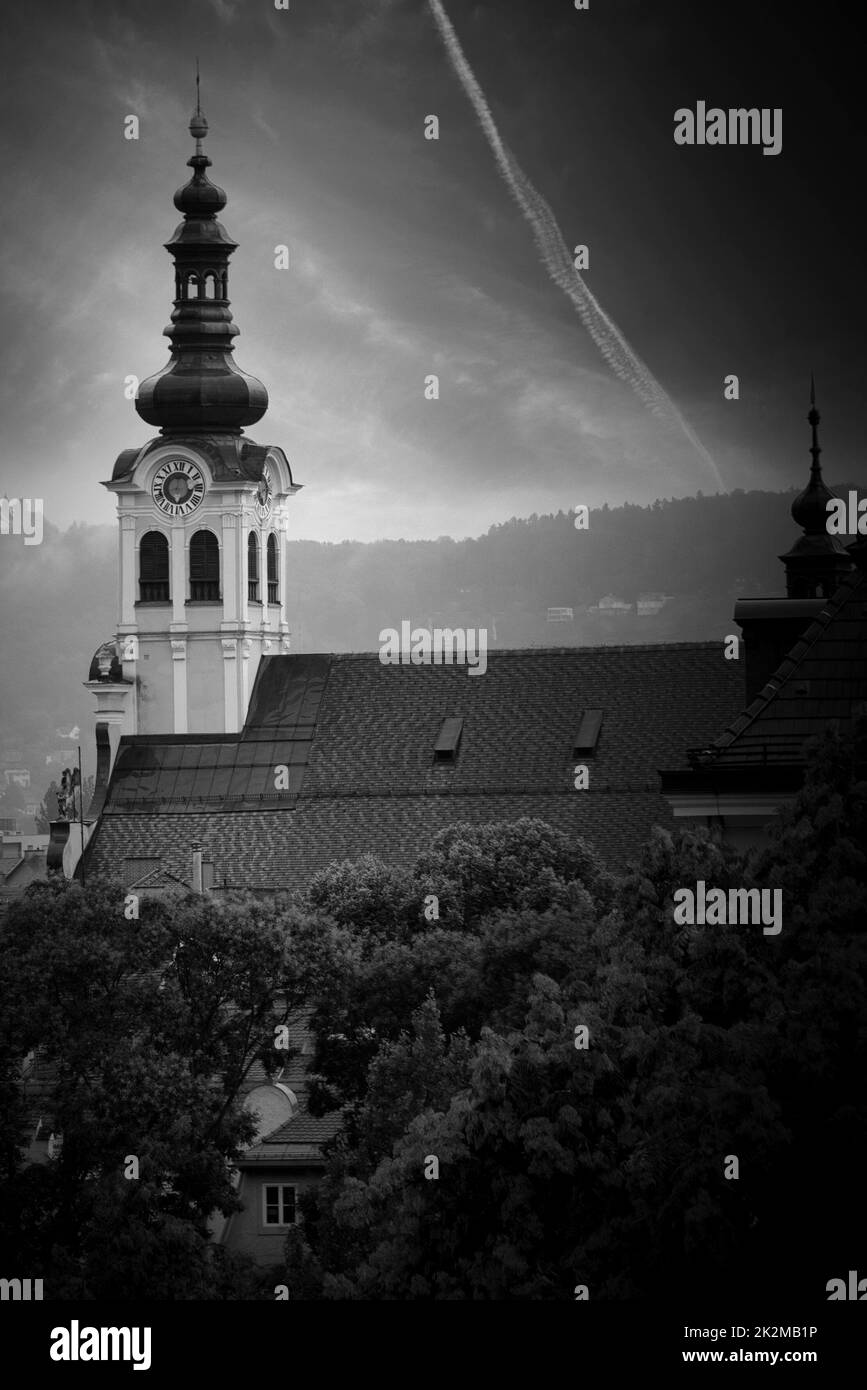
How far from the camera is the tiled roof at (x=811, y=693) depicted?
40.4m

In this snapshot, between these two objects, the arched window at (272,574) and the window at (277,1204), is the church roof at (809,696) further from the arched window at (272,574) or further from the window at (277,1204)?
the arched window at (272,574)

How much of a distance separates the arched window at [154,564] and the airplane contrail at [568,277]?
27.3 meters

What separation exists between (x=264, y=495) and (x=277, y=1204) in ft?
136

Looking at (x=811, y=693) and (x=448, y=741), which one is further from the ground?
(x=448, y=741)

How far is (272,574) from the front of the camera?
316 ft

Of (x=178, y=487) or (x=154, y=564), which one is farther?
(x=154, y=564)

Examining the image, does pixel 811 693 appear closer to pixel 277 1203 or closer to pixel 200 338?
pixel 277 1203

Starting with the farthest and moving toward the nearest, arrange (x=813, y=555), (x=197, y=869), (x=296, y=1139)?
(x=813, y=555) < (x=197, y=869) < (x=296, y=1139)

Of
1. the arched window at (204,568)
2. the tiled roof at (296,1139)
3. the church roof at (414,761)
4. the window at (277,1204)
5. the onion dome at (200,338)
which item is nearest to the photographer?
the tiled roof at (296,1139)

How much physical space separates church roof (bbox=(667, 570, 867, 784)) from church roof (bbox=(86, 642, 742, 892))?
36.5 metres

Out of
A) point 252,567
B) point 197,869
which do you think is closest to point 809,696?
point 197,869

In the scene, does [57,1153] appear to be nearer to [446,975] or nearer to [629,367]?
[446,975]

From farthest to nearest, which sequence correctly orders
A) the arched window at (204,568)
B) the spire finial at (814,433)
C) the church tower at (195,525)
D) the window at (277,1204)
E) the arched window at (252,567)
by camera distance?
the arched window at (252,567) → the arched window at (204,568) → the church tower at (195,525) → the spire finial at (814,433) → the window at (277,1204)

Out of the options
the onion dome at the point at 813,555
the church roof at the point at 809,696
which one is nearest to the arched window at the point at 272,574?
the onion dome at the point at 813,555
